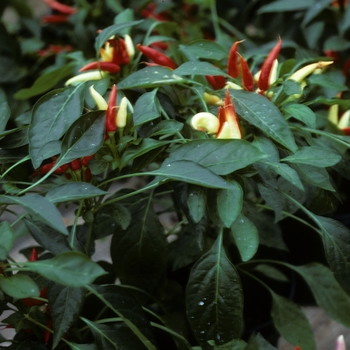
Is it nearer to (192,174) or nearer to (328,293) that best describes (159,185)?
(192,174)

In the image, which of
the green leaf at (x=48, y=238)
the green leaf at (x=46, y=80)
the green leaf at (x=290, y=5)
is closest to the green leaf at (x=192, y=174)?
the green leaf at (x=48, y=238)

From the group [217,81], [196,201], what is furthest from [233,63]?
[196,201]

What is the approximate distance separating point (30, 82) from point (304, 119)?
0.94 m

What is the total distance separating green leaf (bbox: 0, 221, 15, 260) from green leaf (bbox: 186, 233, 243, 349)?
0.22 m

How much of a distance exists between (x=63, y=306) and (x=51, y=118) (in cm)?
23

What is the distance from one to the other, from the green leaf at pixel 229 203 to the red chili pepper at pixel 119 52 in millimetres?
338

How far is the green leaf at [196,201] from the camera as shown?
53 centimetres

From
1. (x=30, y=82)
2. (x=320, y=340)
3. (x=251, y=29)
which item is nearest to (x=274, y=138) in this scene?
(x=320, y=340)

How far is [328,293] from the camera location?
0.80 meters

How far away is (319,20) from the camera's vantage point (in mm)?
1212

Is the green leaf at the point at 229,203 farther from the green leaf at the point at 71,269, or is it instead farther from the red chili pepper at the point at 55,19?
the red chili pepper at the point at 55,19

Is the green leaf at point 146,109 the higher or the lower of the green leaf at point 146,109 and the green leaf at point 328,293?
the higher

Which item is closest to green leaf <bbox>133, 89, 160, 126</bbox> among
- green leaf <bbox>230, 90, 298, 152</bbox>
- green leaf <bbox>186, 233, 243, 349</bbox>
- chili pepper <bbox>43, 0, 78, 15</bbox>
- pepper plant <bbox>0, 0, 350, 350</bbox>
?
pepper plant <bbox>0, 0, 350, 350</bbox>

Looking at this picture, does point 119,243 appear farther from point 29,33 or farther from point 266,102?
point 29,33
